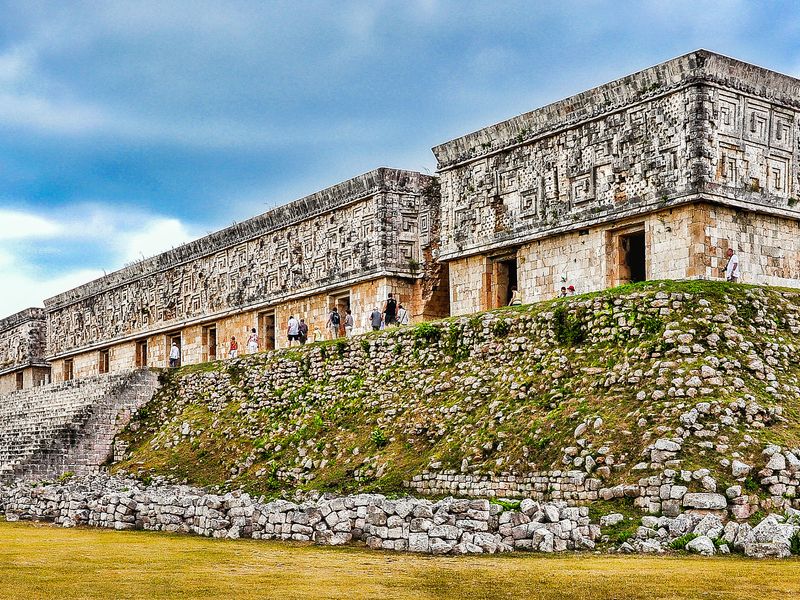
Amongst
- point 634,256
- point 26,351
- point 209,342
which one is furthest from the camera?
point 26,351

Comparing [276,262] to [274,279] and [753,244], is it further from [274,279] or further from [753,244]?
[753,244]

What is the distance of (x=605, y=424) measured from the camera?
41.5ft

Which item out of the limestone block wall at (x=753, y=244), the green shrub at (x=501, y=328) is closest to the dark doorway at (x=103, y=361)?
the green shrub at (x=501, y=328)

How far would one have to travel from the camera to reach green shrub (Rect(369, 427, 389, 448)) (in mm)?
15195

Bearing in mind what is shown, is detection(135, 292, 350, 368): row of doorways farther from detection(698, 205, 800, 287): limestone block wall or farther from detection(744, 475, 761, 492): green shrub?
detection(744, 475, 761, 492): green shrub

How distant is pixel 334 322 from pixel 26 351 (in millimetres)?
19904

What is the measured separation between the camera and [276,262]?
25.4 metres

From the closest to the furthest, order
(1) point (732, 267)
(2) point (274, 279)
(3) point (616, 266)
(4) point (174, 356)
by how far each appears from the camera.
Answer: (1) point (732, 267) → (3) point (616, 266) → (2) point (274, 279) → (4) point (174, 356)

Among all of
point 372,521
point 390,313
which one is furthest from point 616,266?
point 372,521

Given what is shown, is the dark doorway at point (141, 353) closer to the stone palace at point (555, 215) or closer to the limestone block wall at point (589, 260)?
the stone palace at point (555, 215)

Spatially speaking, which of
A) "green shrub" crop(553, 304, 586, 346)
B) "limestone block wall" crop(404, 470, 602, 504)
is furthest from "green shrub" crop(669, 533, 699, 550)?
"green shrub" crop(553, 304, 586, 346)

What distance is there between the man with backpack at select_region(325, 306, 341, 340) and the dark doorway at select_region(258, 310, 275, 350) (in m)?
2.71

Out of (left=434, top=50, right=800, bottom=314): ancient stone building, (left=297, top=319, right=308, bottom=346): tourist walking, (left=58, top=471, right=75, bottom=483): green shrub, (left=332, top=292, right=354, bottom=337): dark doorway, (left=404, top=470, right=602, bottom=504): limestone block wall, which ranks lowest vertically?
(left=58, top=471, right=75, bottom=483): green shrub

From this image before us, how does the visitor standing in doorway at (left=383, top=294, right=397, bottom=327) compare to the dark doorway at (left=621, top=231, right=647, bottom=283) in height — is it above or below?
below
